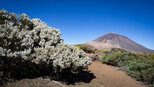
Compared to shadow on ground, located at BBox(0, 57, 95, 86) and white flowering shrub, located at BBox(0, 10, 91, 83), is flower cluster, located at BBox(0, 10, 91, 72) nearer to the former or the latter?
white flowering shrub, located at BBox(0, 10, 91, 83)

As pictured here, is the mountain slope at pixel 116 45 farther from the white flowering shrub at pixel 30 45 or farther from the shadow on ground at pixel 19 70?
the shadow on ground at pixel 19 70

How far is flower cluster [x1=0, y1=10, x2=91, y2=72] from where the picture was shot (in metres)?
4.86

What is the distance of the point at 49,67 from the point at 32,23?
10.3 ft

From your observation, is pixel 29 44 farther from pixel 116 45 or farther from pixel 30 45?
pixel 116 45

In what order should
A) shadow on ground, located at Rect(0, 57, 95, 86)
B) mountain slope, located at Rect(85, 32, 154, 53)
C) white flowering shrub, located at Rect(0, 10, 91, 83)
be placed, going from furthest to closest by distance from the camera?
1. mountain slope, located at Rect(85, 32, 154, 53)
2. shadow on ground, located at Rect(0, 57, 95, 86)
3. white flowering shrub, located at Rect(0, 10, 91, 83)

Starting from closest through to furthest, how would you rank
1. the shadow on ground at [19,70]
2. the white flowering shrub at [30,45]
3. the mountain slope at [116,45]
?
1. the white flowering shrub at [30,45]
2. the shadow on ground at [19,70]
3. the mountain slope at [116,45]

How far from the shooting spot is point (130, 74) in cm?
948

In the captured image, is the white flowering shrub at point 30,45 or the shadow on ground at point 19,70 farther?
the shadow on ground at point 19,70

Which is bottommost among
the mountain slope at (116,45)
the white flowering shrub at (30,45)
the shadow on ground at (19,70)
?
the shadow on ground at (19,70)

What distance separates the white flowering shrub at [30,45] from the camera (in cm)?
485

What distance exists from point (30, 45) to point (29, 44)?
0.16 metres

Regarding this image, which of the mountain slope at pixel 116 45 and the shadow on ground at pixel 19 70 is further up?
the mountain slope at pixel 116 45

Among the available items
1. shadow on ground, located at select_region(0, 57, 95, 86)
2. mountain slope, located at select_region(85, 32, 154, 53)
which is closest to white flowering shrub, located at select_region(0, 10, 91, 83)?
shadow on ground, located at select_region(0, 57, 95, 86)

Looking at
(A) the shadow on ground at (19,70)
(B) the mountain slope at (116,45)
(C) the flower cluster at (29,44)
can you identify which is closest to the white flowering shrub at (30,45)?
(C) the flower cluster at (29,44)
